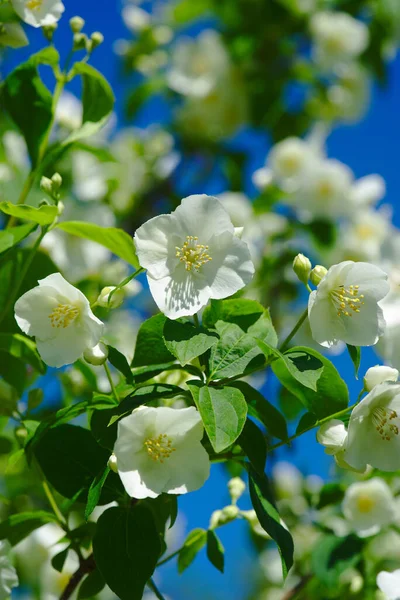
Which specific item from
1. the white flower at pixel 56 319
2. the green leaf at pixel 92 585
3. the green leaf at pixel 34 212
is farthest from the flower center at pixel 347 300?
the green leaf at pixel 92 585

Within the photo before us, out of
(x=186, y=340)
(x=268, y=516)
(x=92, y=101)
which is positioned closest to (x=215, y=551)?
(x=268, y=516)

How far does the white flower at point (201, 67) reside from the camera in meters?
4.14

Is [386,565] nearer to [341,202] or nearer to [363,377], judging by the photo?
[363,377]

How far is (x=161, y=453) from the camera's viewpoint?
1204mm

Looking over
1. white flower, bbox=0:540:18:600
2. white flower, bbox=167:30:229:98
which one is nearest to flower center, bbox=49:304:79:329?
white flower, bbox=0:540:18:600

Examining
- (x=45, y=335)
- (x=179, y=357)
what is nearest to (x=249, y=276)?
(x=179, y=357)

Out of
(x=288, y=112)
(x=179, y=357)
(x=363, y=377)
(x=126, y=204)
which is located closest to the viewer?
(x=179, y=357)

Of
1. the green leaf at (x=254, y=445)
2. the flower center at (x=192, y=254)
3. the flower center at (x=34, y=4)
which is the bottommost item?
the green leaf at (x=254, y=445)

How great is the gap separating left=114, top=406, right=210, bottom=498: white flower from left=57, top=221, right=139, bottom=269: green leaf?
33 centimetres

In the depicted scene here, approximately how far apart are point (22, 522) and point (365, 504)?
3.40ft

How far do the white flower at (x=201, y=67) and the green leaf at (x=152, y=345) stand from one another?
3.13 meters

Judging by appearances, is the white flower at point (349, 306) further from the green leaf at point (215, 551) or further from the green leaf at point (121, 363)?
the green leaf at point (215, 551)

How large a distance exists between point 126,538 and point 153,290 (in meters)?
0.41

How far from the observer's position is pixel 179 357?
109 centimetres
